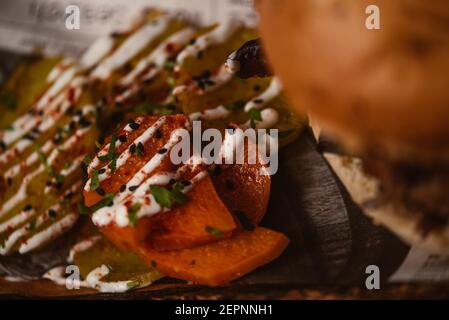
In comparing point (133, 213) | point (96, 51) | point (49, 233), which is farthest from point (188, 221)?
point (96, 51)

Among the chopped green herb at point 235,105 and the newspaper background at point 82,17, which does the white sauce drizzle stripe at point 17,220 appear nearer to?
the newspaper background at point 82,17

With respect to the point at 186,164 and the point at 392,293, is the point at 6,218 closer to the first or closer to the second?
the point at 186,164

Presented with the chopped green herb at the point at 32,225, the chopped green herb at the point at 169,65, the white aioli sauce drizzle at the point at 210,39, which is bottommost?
the chopped green herb at the point at 32,225

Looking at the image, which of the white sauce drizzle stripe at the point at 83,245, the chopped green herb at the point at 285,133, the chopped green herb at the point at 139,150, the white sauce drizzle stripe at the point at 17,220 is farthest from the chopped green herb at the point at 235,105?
the white sauce drizzle stripe at the point at 17,220

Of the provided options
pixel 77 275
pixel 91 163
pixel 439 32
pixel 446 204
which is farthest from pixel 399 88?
pixel 77 275

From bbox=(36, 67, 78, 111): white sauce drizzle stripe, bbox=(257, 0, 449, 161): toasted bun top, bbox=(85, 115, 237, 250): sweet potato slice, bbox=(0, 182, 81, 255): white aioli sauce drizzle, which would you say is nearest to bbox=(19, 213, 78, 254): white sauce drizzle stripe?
bbox=(0, 182, 81, 255): white aioli sauce drizzle

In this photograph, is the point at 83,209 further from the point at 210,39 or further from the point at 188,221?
the point at 210,39
